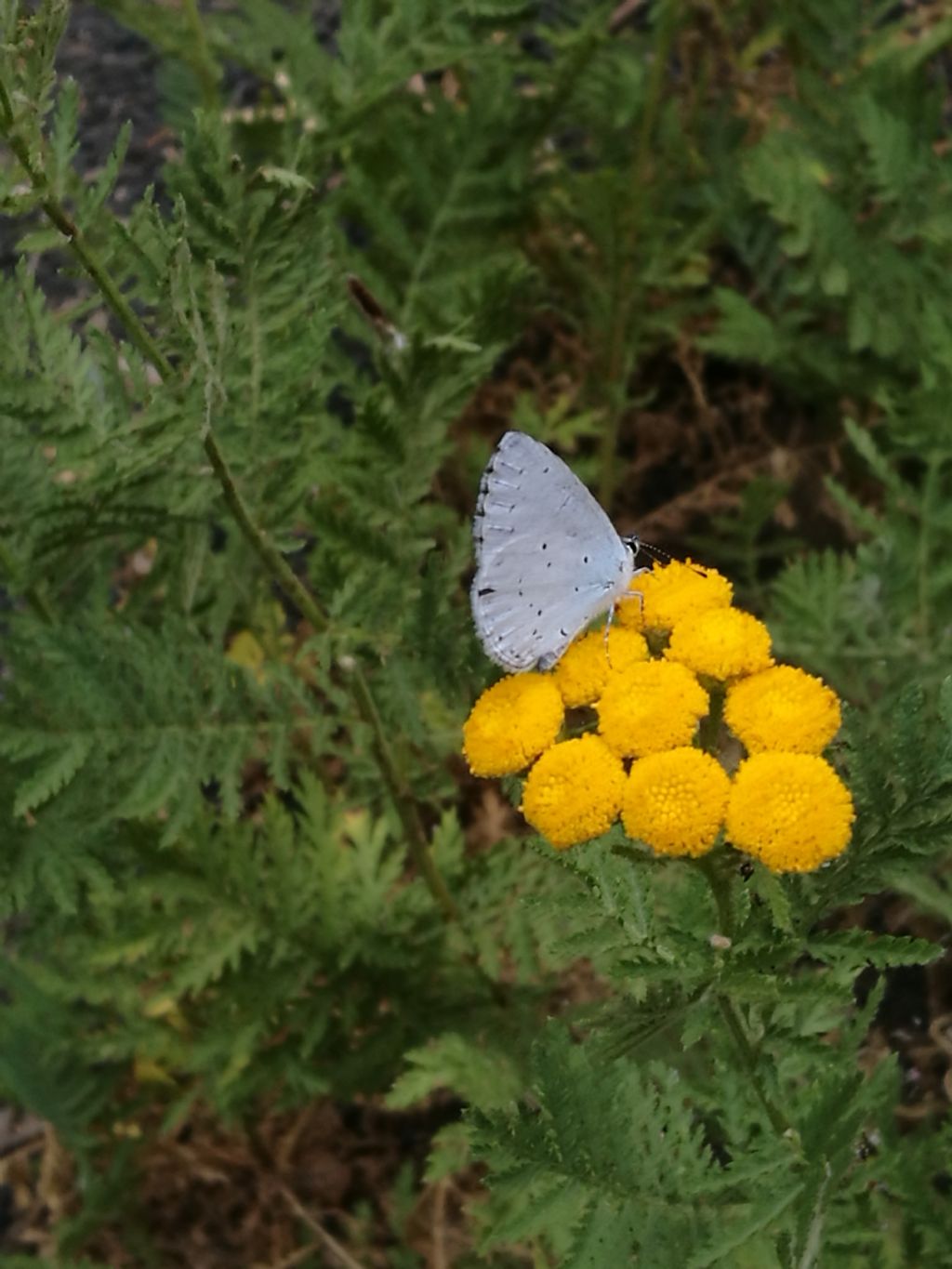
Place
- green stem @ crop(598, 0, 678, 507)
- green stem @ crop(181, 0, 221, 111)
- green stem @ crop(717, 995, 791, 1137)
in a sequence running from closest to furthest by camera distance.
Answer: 1. green stem @ crop(717, 995, 791, 1137)
2. green stem @ crop(181, 0, 221, 111)
3. green stem @ crop(598, 0, 678, 507)

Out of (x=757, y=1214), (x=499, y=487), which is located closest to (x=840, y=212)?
(x=499, y=487)

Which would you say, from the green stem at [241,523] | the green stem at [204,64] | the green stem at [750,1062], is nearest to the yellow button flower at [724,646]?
the green stem at [750,1062]

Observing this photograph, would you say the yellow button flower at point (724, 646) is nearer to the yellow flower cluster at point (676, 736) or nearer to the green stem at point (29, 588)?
the yellow flower cluster at point (676, 736)

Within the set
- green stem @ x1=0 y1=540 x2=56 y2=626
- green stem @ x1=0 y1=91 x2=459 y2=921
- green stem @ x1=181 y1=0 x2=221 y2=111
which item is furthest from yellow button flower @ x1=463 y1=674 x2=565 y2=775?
green stem @ x1=181 y1=0 x2=221 y2=111

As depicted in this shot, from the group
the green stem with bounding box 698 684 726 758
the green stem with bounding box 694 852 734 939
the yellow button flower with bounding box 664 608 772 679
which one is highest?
the yellow button flower with bounding box 664 608 772 679

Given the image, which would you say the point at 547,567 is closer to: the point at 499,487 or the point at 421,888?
the point at 499,487

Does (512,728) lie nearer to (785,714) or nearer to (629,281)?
(785,714)

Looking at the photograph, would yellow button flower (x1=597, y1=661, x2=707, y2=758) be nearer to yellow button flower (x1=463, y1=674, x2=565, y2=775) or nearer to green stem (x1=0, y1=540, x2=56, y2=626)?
yellow button flower (x1=463, y1=674, x2=565, y2=775)
